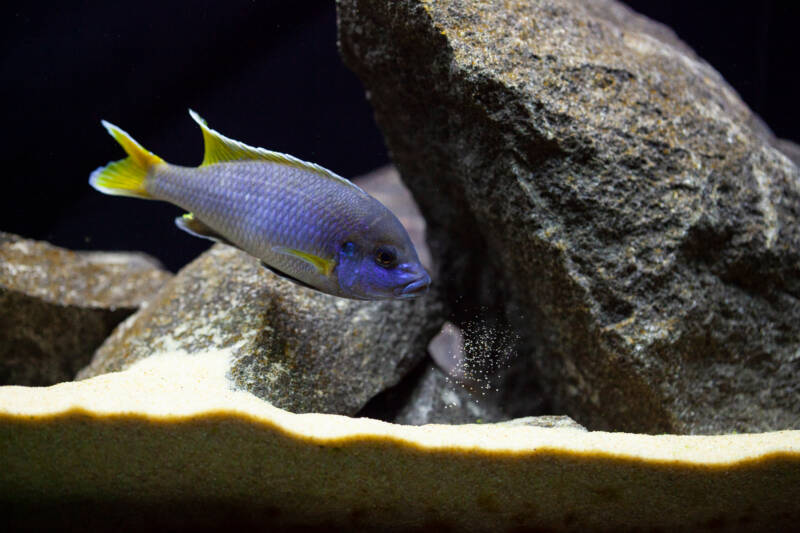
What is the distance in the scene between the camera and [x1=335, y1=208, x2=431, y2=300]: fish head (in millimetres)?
1738

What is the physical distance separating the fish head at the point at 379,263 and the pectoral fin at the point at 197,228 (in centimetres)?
62

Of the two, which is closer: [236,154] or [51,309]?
[236,154]

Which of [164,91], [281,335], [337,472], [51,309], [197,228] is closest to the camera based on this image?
[337,472]

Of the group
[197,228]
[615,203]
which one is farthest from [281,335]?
[615,203]

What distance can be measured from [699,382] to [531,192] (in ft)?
3.77

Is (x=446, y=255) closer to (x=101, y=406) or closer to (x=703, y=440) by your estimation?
(x=703, y=440)

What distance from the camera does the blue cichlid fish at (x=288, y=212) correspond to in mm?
1755

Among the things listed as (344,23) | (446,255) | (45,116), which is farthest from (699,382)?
(45,116)

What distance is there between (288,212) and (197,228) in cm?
54

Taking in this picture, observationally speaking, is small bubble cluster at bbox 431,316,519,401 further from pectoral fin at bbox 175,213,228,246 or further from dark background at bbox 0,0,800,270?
pectoral fin at bbox 175,213,228,246

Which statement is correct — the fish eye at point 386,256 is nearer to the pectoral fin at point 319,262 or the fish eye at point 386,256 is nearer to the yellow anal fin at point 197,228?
the pectoral fin at point 319,262

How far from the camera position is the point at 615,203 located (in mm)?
Answer: 2115

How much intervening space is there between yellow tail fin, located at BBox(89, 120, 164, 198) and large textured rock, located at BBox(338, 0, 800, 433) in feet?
4.06

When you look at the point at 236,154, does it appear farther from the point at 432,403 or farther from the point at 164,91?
the point at 432,403
